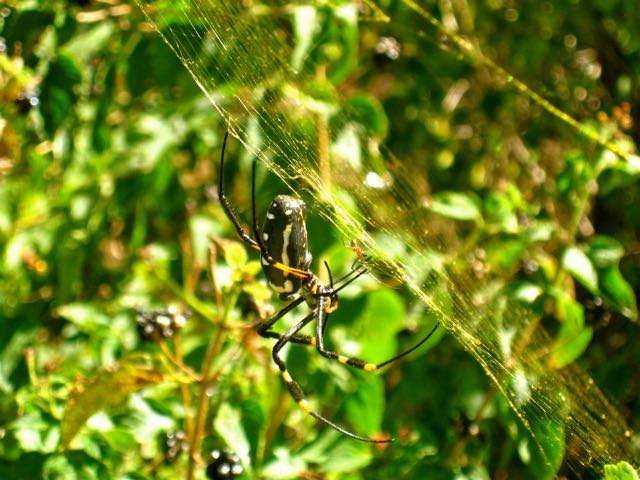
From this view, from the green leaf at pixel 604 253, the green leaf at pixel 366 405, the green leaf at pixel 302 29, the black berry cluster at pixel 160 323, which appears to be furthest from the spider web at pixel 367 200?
the black berry cluster at pixel 160 323

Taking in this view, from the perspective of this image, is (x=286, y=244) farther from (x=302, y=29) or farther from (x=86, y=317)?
(x=86, y=317)

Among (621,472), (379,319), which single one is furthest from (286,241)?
(621,472)

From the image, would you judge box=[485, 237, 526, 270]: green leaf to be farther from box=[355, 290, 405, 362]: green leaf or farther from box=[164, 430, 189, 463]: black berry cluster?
box=[164, 430, 189, 463]: black berry cluster

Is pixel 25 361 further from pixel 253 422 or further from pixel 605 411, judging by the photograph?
pixel 605 411

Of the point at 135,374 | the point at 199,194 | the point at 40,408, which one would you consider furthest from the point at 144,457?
the point at 199,194

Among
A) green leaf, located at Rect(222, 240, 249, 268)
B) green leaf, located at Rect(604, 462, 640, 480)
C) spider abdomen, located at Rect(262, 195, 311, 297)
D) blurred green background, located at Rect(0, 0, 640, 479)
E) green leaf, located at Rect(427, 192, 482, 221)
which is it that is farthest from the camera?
green leaf, located at Rect(427, 192, 482, 221)

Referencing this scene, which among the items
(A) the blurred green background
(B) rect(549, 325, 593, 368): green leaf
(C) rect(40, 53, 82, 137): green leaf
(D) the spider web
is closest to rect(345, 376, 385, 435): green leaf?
(A) the blurred green background
